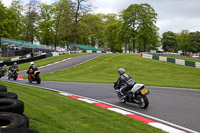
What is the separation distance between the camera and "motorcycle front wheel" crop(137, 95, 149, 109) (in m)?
8.00

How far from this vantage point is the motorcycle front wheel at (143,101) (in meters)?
8.00

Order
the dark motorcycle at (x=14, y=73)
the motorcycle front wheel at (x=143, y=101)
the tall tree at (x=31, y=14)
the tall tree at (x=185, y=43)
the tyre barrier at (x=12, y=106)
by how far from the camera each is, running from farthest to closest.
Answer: the tall tree at (x=185, y=43), the tall tree at (x=31, y=14), the dark motorcycle at (x=14, y=73), the motorcycle front wheel at (x=143, y=101), the tyre barrier at (x=12, y=106)

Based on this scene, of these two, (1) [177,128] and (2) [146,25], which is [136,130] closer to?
(1) [177,128]

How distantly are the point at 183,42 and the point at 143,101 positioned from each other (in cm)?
9606

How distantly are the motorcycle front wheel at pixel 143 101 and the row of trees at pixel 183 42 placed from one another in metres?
94.5

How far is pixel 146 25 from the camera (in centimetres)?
A: 5928

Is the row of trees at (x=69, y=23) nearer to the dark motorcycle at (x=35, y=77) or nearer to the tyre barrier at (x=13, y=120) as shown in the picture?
the dark motorcycle at (x=35, y=77)

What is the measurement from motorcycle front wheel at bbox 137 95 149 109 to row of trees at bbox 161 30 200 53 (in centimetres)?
9452

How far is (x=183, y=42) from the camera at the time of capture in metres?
96.9

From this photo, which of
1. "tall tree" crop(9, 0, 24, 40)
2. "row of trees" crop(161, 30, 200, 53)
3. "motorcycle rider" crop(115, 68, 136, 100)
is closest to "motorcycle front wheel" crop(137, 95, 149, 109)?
"motorcycle rider" crop(115, 68, 136, 100)

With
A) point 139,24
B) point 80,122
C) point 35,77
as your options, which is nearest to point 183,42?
point 139,24

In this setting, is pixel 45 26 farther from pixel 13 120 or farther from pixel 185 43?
pixel 13 120

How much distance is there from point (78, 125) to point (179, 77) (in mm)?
19124

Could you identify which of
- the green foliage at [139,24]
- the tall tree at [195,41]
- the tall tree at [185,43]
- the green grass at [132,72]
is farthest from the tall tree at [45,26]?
the tall tree at [195,41]
